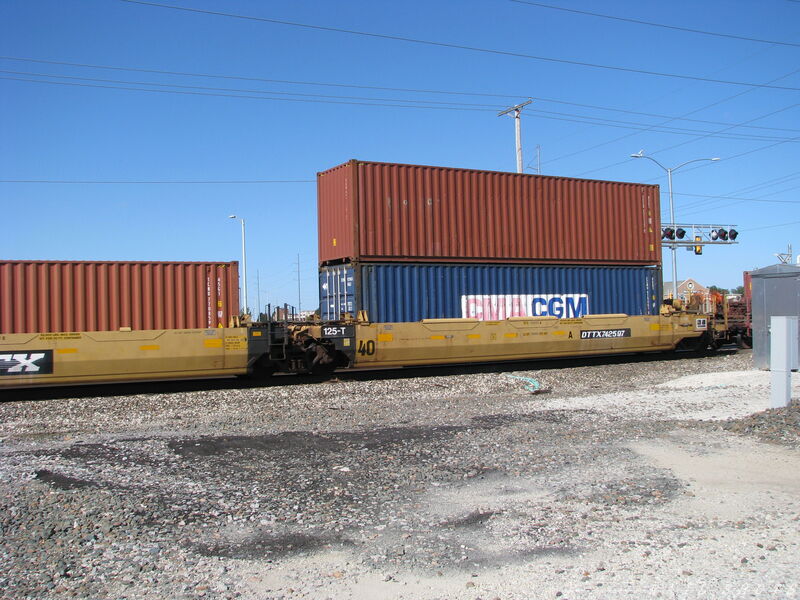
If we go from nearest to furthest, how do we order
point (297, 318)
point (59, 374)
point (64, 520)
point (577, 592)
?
1. point (577, 592)
2. point (64, 520)
3. point (59, 374)
4. point (297, 318)

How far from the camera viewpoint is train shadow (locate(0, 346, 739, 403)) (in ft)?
44.5

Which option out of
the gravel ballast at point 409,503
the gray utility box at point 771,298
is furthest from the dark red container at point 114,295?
the gray utility box at point 771,298

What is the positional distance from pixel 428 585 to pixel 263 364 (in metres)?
10.8

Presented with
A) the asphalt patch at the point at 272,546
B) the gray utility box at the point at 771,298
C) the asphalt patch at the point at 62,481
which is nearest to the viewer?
the asphalt patch at the point at 272,546

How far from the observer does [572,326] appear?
17094mm

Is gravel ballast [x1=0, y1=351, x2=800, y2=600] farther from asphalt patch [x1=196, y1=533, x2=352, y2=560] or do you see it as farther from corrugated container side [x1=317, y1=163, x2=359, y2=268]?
corrugated container side [x1=317, y1=163, x2=359, y2=268]

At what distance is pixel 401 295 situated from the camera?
15.5 meters

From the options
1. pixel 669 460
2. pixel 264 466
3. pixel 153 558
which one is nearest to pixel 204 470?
pixel 264 466

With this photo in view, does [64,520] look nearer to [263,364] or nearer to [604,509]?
[604,509]

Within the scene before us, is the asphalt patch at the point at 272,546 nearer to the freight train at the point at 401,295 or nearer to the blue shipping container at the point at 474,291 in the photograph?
the freight train at the point at 401,295

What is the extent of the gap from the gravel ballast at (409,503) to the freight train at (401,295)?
289 centimetres

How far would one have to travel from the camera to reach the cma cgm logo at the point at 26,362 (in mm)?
12391

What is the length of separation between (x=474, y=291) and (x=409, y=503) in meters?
11.0

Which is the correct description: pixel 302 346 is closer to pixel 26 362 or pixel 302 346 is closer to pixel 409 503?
pixel 26 362
